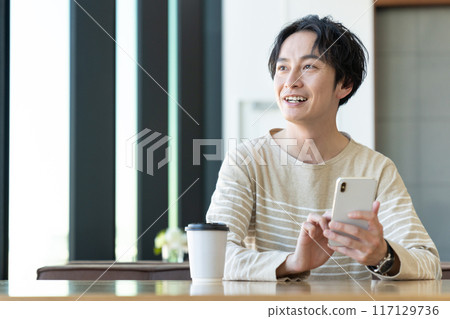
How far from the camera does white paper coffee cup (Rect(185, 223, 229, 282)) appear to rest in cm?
114

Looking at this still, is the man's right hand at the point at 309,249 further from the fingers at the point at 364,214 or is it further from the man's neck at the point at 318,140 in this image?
the man's neck at the point at 318,140

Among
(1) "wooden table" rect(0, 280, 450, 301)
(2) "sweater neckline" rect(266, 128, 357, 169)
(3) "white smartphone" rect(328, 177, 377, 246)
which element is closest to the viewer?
(1) "wooden table" rect(0, 280, 450, 301)

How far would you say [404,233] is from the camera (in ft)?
4.71

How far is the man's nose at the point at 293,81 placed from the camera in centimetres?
159

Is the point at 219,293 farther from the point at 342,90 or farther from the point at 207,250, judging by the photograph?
the point at 342,90

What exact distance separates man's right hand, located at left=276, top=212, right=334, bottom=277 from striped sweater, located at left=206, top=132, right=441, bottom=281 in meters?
0.18

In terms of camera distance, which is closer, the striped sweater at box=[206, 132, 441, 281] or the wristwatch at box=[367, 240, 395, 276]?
the wristwatch at box=[367, 240, 395, 276]

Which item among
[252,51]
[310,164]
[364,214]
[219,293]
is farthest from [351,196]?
[252,51]

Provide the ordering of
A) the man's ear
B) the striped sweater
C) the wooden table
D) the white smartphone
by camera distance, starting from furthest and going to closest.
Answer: the man's ear
the striped sweater
the white smartphone
the wooden table

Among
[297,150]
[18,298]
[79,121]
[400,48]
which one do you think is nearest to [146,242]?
[79,121]

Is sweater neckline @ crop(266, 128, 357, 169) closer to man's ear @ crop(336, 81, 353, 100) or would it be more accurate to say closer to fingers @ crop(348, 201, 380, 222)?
man's ear @ crop(336, 81, 353, 100)

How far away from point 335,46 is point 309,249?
60 centimetres

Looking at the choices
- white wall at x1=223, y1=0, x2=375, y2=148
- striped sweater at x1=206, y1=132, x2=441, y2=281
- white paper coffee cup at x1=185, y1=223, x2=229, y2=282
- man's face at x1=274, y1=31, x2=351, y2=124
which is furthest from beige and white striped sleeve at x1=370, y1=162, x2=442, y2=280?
white wall at x1=223, y1=0, x2=375, y2=148

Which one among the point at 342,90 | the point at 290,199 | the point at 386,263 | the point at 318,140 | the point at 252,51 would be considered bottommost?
the point at 386,263
